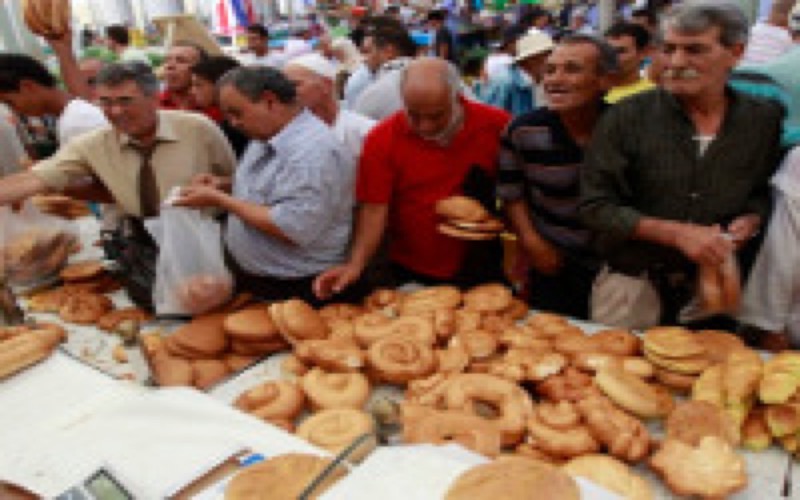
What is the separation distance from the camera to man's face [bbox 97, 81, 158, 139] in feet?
8.50

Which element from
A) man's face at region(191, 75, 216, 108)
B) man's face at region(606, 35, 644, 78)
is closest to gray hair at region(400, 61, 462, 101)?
man's face at region(606, 35, 644, 78)

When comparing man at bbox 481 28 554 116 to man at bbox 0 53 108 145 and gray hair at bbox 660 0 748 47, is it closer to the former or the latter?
gray hair at bbox 660 0 748 47

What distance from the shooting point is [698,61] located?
1.87 meters

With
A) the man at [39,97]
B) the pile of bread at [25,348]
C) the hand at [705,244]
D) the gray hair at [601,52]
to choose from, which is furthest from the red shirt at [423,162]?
the man at [39,97]

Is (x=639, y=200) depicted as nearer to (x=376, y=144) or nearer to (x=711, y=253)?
(x=711, y=253)

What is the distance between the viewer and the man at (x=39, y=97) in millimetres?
3396

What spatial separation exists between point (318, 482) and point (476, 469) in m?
0.25

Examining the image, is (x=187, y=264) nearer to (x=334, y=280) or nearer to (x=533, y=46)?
(x=334, y=280)

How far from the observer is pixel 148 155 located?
9.26ft

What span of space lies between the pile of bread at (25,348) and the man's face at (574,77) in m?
2.11

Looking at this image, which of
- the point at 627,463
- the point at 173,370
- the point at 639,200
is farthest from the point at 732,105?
the point at 173,370

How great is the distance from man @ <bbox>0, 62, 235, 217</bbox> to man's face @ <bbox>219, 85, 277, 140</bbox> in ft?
2.15

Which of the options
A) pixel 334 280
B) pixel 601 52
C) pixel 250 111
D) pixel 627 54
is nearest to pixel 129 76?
pixel 250 111

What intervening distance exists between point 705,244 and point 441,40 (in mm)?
9868
